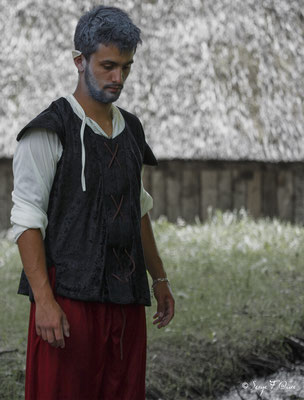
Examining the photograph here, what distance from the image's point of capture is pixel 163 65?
27.2ft

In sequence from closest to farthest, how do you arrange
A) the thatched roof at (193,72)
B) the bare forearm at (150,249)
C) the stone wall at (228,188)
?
the bare forearm at (150,249), the thatched roof at (193,72), the stone wall at (228,188)

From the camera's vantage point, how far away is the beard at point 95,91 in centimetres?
216

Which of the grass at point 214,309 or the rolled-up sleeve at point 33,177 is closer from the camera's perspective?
the rolled-up sleeve at point 33,177

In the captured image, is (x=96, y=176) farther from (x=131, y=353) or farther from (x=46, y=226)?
(x=131, y=353)

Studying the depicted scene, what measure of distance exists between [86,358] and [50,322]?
0.60ft

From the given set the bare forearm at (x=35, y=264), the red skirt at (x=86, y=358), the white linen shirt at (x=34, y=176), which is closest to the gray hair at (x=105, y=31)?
the white linen shirt at (x=34, y=176)

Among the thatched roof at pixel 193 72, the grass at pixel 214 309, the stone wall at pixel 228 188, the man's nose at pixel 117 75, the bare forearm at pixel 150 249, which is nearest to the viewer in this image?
the man's nose at pixel 117 75

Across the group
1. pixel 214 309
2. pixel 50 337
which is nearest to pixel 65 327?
pixel 50 337

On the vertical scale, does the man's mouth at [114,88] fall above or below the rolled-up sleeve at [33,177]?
above

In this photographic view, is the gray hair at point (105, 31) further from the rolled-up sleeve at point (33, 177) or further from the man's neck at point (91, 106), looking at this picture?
the rolled-up sleeve at point (33, 177)

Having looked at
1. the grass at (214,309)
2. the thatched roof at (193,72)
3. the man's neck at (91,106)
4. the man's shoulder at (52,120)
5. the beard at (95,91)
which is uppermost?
the thatched roof at (193,72)

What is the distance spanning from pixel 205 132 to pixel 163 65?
0.98 meters

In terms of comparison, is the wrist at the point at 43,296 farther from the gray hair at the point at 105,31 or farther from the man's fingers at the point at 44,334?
the gray hair at the point at 105,31

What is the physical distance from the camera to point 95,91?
217cm
